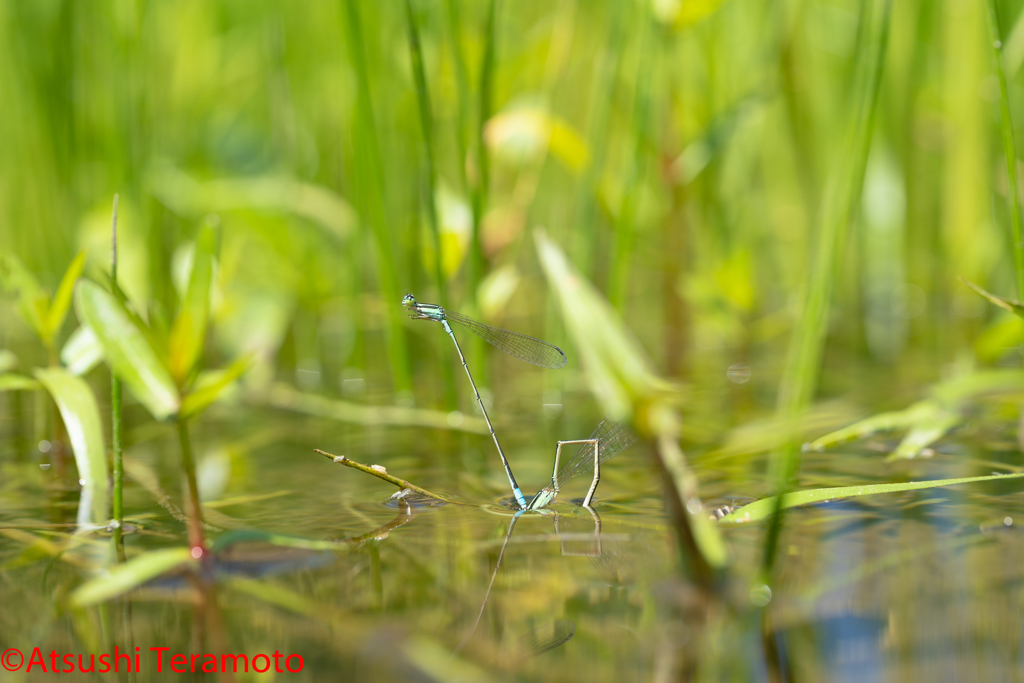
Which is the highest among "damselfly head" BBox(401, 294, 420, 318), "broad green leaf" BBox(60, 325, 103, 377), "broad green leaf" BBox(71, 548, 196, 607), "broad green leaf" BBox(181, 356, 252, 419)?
"damselfly head" BBox(401, 294, 420, 318)

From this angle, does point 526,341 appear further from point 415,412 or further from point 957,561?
point 957,561

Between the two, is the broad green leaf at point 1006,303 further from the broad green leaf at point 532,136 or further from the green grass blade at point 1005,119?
the broad green leaf at point 532,136

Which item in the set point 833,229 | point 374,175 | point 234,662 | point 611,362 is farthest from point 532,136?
point 234,662

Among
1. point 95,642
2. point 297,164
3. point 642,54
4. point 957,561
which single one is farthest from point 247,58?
point 957,561

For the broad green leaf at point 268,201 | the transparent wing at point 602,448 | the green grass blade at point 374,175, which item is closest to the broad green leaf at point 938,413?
the transparent wing at point 602,448

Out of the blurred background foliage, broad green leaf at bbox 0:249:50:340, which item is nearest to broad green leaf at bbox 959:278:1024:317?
the blurred background foliage

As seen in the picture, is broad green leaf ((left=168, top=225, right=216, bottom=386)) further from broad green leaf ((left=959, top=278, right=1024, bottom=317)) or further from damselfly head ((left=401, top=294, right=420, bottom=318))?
broad green leaf ((left=959, top=278, right=1024, bottom=317))
